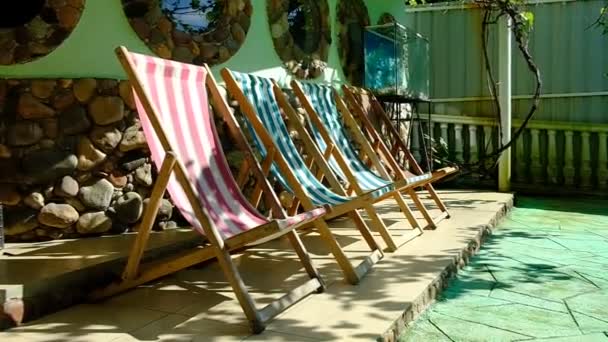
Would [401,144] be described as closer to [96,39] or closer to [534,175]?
[96,39]

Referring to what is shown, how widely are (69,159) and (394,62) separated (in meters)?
3.57

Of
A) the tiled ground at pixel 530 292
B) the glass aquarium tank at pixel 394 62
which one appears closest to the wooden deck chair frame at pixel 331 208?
the tiled ground at pixel 530 292

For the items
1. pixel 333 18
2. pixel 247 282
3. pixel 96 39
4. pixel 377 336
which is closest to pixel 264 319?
pixel 377 336

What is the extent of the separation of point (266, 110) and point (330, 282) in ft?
4.23

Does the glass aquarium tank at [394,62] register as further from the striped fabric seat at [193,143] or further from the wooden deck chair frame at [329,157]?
the striped fabric seat at [193,143]

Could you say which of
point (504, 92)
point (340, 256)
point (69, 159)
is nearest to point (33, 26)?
point (69, 159)

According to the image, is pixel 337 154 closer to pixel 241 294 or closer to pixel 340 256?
pixel 340 256

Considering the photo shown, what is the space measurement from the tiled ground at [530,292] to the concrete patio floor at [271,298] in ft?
0.42

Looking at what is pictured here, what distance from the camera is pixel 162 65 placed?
113 inches

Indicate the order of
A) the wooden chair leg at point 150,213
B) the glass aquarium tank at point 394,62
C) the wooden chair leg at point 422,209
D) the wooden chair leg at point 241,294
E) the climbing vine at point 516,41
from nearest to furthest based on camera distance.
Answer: the wooden chair leg at point 241,294 → the wooden chair leg at point 150,213 → the wooden chair leg at point 422,209 → the glass aquarium tank at point 394,62 → the climbing vine at point 516,41

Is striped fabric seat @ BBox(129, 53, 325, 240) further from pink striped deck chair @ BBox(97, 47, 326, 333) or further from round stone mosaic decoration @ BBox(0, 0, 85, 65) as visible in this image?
round stone mosaic decoration @ BBox(0, 0, 85, 65)

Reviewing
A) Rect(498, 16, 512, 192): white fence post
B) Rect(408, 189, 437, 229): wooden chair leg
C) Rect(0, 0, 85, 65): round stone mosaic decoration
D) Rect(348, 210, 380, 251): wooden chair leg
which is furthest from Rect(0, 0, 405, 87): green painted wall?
Rect(498, 16, 512, 192): white fence post

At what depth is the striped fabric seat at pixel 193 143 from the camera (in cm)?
259

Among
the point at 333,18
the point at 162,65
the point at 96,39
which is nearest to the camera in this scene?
the point at 162,65
